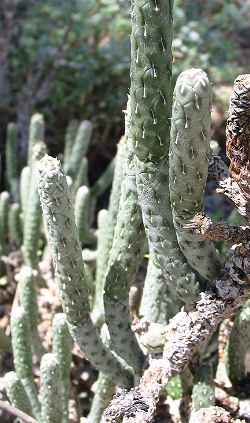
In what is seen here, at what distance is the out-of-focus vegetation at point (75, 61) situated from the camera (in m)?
4.88

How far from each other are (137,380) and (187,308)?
1.33 feet

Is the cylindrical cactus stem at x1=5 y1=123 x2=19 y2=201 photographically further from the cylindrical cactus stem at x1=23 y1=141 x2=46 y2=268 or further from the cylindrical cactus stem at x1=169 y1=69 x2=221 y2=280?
the cylindrical cactus stem at x1=169 y1=69 x2=221 y2=280

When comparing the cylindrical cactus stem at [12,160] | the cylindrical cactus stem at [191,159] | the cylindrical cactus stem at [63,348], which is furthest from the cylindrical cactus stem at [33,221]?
the cylindrical cactus stem at [191,159]

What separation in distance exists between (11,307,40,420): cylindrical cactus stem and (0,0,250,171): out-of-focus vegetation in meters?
2.70

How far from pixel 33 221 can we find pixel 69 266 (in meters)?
1.18

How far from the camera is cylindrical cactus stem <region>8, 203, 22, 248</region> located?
11.2ft

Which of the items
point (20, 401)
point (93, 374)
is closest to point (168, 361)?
point (20, 401)

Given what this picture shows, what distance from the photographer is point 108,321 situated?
7.18 feet

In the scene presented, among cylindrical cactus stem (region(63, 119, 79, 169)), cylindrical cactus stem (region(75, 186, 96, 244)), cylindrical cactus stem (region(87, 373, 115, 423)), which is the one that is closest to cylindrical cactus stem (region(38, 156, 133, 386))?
cylindrical cactus stem (region(87, 373, 115, 423))

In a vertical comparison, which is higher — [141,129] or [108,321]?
[141,129]

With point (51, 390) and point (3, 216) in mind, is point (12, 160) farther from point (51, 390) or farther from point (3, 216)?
point (51, 390)

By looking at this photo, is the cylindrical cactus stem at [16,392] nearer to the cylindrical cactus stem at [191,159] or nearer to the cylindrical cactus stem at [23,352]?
the cylindrical cactus stem at [23,352]

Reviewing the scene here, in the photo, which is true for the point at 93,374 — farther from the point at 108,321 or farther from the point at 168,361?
the point at 168,361

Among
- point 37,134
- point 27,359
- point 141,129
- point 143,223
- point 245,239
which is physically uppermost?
point 37,134
